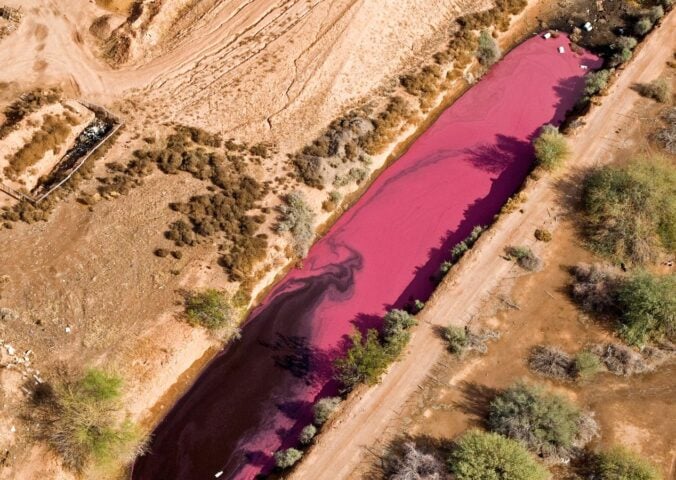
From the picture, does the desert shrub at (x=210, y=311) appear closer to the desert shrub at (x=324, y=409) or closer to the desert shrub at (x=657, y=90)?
the desert shrub at (x=324, y=409)

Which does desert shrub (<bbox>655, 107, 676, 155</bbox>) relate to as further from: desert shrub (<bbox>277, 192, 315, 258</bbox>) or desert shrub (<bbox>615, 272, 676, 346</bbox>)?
desert shrub (<bbox>277, 192, 315, 258</bbox>)

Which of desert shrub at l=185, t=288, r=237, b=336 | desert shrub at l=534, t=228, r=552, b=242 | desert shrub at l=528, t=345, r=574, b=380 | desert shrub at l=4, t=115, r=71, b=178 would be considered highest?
desert shrub at l=4, t=115, r=71, b=178

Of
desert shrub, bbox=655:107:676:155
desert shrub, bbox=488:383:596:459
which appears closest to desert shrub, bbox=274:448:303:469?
desert shrub, bbox=488:383:596:459

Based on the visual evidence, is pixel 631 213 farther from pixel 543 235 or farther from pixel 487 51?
pixel 487 51

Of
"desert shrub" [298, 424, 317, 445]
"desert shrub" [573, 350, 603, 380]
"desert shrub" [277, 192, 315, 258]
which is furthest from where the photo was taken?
"desert shrub" [277, 192, 315, 258]

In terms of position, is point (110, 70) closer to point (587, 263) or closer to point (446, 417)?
point (446, 417)

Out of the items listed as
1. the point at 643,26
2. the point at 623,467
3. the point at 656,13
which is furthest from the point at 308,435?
the point at 656,13

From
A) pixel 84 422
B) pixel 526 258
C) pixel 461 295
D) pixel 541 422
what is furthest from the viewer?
pixel 526 258
